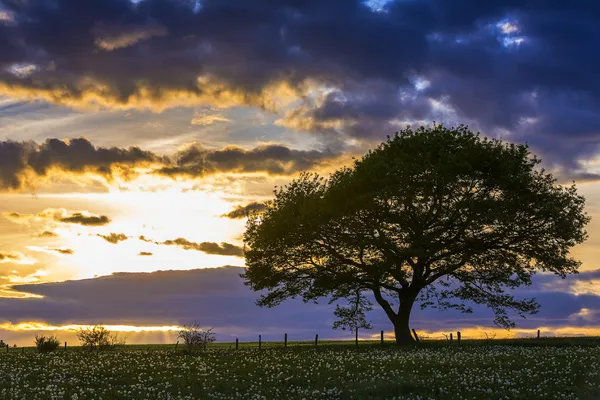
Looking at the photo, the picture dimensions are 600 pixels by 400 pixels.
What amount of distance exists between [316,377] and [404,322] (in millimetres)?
25781

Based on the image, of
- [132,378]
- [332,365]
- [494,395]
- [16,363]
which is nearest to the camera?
[494,395]

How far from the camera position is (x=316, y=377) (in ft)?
113

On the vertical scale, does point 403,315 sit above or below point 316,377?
above

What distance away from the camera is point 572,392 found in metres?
29.2

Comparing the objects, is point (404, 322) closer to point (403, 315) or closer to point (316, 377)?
point (403, 315)

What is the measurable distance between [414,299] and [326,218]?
1162 centimetres

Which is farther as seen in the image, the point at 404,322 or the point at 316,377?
the point at 404,322

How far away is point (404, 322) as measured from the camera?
58.6 meters

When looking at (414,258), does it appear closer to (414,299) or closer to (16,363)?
(414,299)

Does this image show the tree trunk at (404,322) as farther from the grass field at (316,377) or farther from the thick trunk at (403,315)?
the grass field at (316,377)

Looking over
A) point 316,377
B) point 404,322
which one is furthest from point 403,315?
point 316,377

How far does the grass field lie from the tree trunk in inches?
517

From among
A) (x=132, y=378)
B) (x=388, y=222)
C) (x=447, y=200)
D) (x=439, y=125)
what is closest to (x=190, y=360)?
(x=132, y=378)

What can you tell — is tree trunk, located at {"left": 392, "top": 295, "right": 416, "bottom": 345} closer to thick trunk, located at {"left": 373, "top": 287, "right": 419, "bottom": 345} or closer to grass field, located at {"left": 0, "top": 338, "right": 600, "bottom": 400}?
thick trunk, located at {"left": 373, "top": 287, "right": 419, "bottom": 345}
